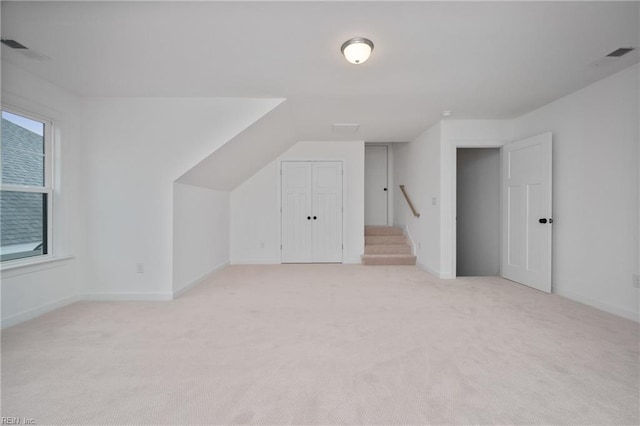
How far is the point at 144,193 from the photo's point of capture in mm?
3492

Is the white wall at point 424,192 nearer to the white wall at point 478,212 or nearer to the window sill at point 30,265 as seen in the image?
the white wall at point 478,212

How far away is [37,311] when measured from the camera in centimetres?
291

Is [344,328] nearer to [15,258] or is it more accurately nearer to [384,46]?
[384,46]

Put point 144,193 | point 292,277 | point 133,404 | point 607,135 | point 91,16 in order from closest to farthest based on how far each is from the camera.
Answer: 1. point 133,404
2. point 91,16
3. point 607,135
4. point 144,193
5. point 292,277

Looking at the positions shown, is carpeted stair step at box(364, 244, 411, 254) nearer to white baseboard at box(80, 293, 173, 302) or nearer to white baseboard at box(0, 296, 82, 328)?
white baseboard at box(80, 293, 173, 302)

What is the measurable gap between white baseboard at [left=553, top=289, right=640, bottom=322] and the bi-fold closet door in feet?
11.2

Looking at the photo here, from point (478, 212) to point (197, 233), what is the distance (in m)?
4.88

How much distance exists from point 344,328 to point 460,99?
2.92m

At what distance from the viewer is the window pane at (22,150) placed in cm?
276

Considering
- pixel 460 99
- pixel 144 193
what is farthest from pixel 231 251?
A: pixel 460 99

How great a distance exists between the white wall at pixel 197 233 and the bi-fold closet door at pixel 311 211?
1212mm

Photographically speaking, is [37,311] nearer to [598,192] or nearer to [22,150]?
[22,150]

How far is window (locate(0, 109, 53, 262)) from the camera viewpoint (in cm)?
275

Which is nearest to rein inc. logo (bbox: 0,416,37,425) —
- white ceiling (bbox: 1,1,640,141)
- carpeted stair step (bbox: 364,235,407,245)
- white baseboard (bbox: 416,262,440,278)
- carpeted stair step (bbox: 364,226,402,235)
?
white ceiling (bbox: 1,1,640,141)
